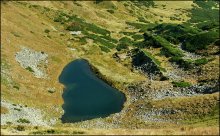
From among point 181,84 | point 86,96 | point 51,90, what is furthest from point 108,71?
point 181,84

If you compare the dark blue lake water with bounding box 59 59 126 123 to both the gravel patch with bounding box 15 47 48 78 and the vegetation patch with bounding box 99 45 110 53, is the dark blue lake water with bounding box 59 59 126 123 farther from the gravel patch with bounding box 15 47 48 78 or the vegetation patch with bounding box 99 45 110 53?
the vegetation patch with bounding box 99 45 110 53

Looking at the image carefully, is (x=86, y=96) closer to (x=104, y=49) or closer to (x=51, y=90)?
(x=51, y=90)

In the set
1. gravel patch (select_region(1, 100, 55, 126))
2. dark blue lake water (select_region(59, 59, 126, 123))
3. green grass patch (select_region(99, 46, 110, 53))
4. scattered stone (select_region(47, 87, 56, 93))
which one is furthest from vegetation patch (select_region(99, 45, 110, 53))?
gravel patch (select_region(1, 100, 55, 126))

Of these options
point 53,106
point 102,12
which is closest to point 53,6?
point 102,12

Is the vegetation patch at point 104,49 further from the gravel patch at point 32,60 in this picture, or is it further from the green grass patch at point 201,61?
the green grass patch at point 201,61

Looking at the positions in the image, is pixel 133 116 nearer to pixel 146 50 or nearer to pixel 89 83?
pixel 89 83
